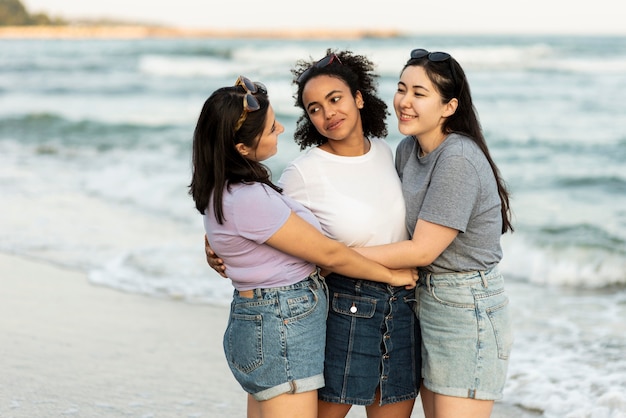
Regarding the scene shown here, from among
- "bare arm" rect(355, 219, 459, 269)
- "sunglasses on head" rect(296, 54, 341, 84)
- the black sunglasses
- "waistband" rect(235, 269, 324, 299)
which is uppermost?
the black sunglasses

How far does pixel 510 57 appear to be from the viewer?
29.7 metres

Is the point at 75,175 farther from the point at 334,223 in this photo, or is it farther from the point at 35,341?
the point at 334,223

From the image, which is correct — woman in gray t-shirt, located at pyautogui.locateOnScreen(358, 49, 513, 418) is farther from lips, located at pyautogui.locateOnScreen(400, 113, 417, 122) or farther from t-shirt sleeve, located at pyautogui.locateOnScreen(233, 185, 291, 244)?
t-shirt sleeve, located at pyautogui.locateOnScreen(233, 185, 291, 244)

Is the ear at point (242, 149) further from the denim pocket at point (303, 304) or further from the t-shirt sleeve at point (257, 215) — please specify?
the denim pocket at point (303, 304)

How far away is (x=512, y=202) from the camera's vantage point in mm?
9766

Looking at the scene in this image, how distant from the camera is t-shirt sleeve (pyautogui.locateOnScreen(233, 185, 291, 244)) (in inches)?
99.3

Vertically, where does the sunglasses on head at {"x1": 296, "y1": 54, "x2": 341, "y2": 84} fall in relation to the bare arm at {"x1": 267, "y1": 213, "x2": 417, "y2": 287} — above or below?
above

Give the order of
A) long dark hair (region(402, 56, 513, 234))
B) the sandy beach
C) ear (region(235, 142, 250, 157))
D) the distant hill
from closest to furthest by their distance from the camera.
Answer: ear (region(235, 142, 250, 157)), long dark hair (region(402, 56, 513, 234)), the sandy beach, the distant hill

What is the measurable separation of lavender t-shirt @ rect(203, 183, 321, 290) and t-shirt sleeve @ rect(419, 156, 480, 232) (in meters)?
0.43

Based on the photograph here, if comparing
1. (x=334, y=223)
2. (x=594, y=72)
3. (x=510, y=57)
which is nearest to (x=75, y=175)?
(x=334, y=223)

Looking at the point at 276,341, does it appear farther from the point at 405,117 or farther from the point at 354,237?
the point at 405,117

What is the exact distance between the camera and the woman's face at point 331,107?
297 centimetres

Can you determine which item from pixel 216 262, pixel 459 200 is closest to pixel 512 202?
pixel 459 200

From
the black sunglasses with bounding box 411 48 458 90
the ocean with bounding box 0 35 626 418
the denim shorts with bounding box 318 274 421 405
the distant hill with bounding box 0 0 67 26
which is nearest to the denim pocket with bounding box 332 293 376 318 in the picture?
the denim shorts with bounding box 318 274 421 405
